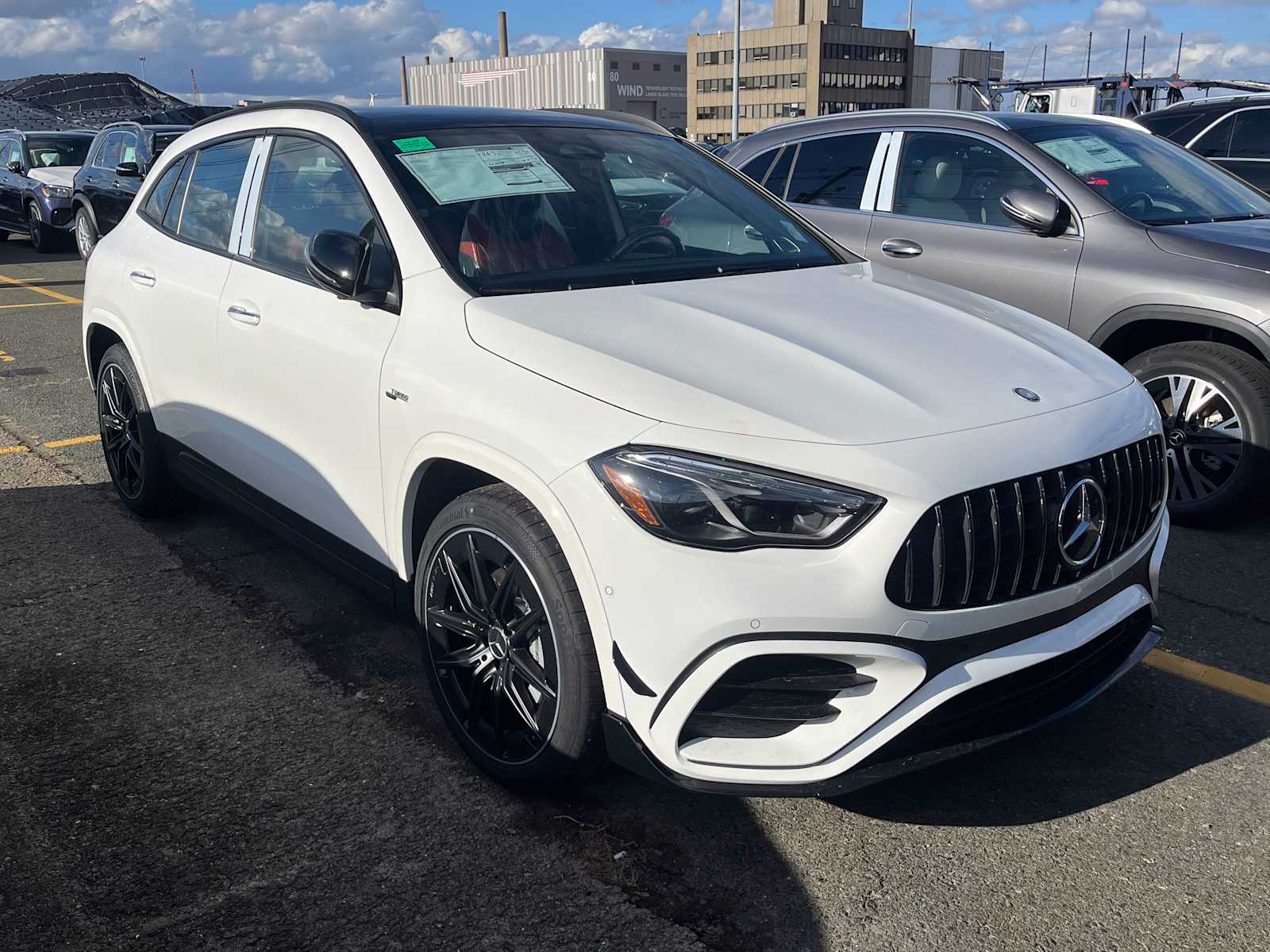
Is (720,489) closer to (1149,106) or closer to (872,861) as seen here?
(872,861)

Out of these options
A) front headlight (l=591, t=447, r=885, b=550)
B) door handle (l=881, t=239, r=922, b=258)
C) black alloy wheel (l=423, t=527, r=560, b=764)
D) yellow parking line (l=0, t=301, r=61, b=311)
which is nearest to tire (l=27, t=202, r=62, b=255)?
yellow parking line (l=0, t=301, r=61, b=311)

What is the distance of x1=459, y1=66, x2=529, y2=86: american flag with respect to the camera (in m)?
128

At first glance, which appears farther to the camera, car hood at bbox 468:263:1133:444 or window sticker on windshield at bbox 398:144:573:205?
window sticker on windshield at bbox 398:144:573:205

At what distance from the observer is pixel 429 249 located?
10.3 feet

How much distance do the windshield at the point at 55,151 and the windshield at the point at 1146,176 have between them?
50.8ft

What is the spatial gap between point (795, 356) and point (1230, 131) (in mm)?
9730

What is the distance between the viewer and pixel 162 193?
4.80m

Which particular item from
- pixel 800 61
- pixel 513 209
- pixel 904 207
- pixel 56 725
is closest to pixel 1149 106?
pixel 904 207

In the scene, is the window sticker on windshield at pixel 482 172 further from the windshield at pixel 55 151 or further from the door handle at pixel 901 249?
the windshield at pixel 55 151

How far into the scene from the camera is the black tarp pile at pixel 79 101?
31.1m

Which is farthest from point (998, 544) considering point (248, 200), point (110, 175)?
point (110, 175)

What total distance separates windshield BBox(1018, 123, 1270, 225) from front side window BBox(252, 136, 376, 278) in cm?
350

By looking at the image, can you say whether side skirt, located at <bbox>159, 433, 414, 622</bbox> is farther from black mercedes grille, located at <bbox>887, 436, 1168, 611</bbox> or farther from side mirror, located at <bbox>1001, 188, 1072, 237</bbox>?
side mirror, located at <bbox>1001, 188, 1072, 237</bbox>

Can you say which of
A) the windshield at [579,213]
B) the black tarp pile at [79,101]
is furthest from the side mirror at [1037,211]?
the black tarp pile at [79,101]
